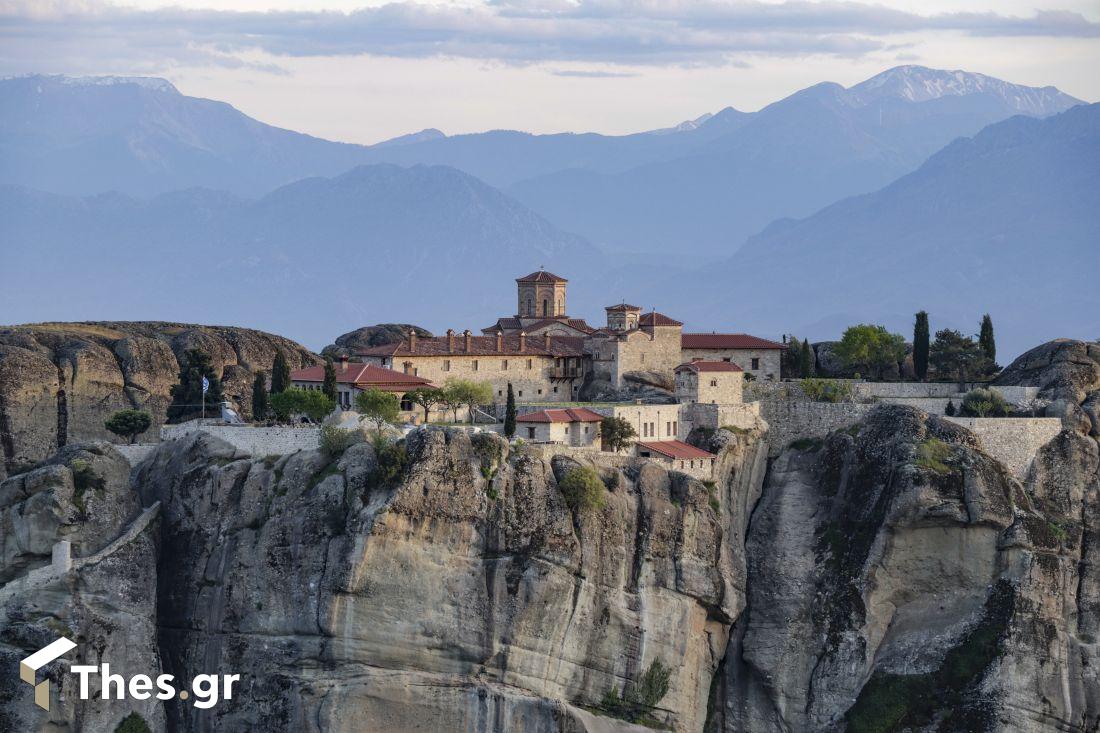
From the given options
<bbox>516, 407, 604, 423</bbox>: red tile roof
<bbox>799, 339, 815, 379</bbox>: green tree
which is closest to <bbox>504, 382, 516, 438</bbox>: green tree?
<bbox>516, 407, 604, 423</bbox>: red tile roof

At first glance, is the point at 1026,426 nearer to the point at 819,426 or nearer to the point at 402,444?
the point at 819,426

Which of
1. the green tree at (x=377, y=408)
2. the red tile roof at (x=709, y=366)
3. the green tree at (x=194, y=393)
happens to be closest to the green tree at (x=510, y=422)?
the green tree at (x=377, y=408)

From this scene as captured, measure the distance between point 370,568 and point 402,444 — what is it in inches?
217

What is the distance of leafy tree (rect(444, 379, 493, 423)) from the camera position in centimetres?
9938

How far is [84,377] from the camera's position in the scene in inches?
4102

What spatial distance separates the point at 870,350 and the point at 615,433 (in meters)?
24.1

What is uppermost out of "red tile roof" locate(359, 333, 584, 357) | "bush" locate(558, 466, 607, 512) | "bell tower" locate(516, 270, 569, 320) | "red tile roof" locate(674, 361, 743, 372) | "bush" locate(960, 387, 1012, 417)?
"bell tower" locate(516, 270, 569, 320)

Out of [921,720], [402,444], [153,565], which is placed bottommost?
[921,720]

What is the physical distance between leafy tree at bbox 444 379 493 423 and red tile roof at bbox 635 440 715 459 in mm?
8411

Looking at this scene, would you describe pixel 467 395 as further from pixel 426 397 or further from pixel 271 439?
pixel 271 439

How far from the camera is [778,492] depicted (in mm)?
99812

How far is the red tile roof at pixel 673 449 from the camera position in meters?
95.3

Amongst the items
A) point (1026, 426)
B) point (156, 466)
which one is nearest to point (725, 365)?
point (1026, 426)

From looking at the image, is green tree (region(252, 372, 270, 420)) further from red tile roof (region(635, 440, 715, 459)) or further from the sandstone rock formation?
the sandstone rock formation
